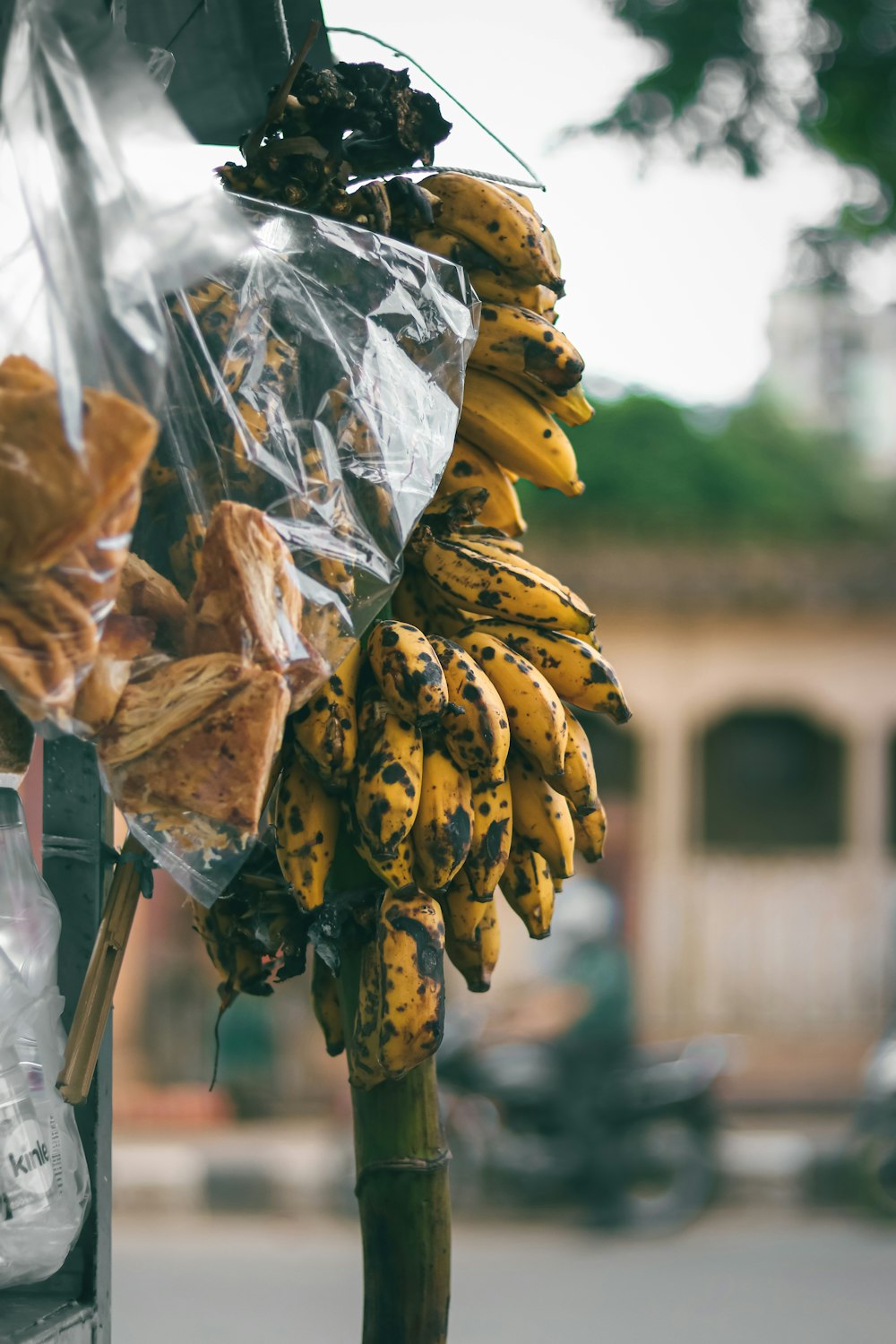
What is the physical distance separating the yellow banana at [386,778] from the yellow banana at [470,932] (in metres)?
0.10

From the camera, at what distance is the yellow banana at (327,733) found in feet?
3.30

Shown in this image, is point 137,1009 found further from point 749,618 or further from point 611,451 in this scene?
point 611,451

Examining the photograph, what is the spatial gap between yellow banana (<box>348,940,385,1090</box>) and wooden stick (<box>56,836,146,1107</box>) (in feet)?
0.55

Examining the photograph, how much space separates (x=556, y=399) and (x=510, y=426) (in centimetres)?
5

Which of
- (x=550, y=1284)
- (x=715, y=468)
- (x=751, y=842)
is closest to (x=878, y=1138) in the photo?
(x=550, y=1284)

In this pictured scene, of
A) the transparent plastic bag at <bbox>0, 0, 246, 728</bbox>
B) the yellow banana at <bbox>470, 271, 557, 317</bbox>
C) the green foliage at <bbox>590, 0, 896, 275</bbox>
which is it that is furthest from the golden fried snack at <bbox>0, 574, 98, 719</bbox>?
the green foliage at <bbox>590, 0, 896, 275</bbox>

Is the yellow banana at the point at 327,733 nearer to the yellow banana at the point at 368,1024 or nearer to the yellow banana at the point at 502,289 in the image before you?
the yellow banana at the point at 368,1024

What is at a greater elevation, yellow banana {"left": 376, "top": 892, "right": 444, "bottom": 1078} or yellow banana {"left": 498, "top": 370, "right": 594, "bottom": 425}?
yellow banana {"left": 498, "top": 370, "right": 594, "bottom": 425}

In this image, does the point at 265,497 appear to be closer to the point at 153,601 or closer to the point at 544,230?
the point at 153,601

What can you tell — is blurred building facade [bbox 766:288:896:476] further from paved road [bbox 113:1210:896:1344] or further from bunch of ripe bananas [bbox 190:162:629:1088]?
bunch of ripe bananas [bbox 190:162:629:1088]

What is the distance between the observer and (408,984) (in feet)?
3.28

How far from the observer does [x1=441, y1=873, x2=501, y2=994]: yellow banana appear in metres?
1.09

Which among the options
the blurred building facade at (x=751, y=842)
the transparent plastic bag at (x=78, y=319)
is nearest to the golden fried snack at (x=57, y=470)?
the transparent plastic bag at (x=78, y=319)

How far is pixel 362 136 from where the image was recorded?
3.56 feet
